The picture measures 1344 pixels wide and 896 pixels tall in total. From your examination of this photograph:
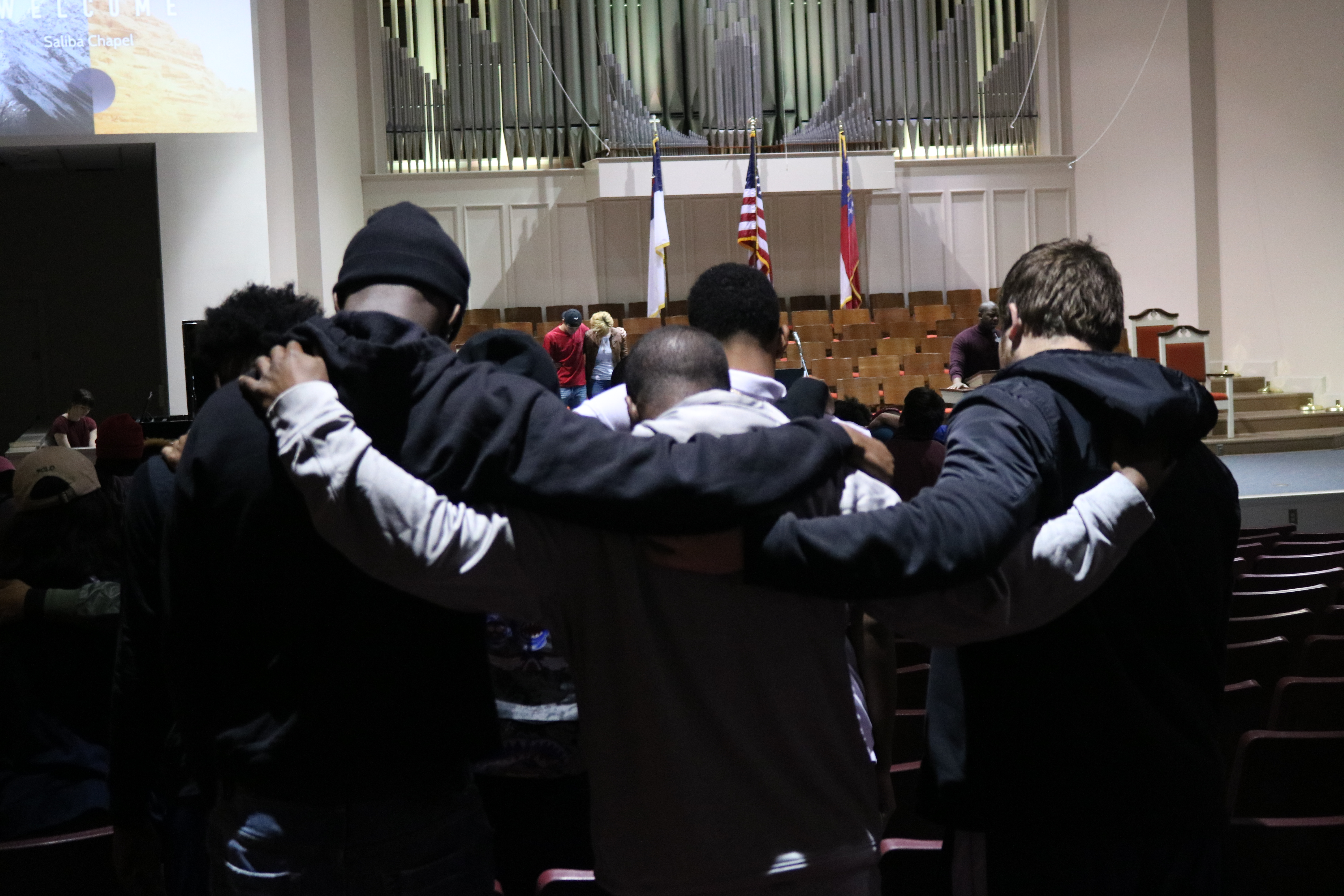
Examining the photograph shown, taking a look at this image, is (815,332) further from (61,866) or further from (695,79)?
(61,866)

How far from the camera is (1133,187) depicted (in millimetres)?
13258

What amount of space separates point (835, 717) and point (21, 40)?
10.0 m

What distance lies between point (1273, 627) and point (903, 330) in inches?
378

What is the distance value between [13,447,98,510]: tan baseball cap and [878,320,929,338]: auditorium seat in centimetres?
1091

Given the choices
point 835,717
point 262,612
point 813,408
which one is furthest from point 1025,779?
point 262,612

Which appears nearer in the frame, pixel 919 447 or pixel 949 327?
pixel 919 447

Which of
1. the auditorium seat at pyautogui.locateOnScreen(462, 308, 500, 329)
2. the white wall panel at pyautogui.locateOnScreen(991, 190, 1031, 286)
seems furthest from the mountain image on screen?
the white wall panel at pyautogui.locateOnScreen(991, 190, 1031, 286)

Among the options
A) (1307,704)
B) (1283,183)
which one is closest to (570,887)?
(1307,704)

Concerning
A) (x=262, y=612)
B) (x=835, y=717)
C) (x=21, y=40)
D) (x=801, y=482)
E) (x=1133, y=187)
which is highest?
(x=21, y=40)

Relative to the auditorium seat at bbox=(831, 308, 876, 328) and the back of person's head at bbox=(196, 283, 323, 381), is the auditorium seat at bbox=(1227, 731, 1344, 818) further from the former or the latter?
the auditorium seat at bbox=(831, 308, 876, 328)

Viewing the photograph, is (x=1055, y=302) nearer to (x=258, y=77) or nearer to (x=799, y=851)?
(x=799, y=851)

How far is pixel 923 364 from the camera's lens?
11.4 metres

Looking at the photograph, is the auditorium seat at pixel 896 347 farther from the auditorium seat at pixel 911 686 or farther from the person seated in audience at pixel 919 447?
the auditorium seat at pixel 911 686

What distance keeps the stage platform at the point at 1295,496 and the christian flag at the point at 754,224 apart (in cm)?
465
